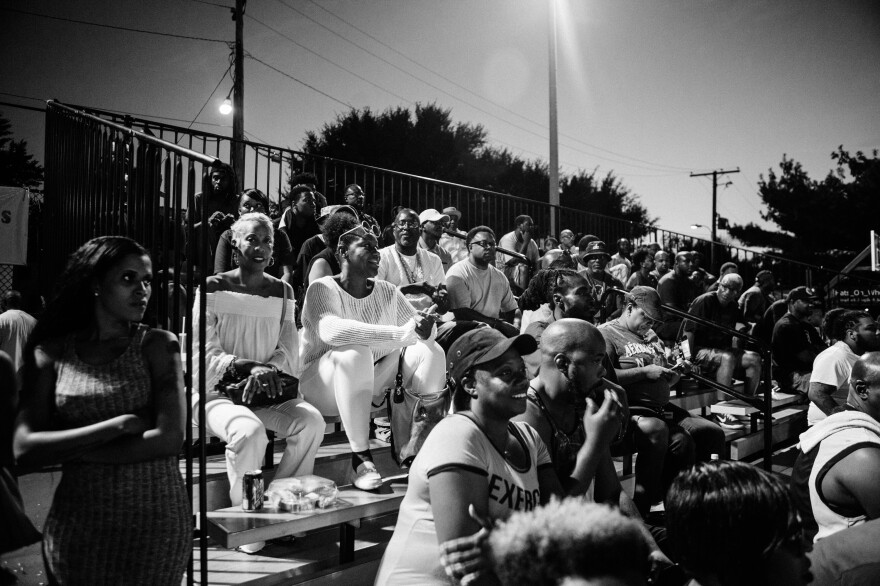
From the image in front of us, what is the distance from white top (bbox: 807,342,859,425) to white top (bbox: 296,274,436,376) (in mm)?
4000

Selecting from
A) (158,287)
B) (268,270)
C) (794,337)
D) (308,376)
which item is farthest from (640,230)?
(158,287)

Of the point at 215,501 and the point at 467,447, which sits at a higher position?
the point at 467,447

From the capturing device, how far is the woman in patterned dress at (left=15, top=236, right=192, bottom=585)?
2076 millimetres

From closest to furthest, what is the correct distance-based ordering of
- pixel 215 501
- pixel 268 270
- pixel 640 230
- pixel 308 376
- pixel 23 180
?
1. pixel 215 501
2. pixel 308 376
3. pixel 268 270
4. pixel 23 180
5. pixel 640 230

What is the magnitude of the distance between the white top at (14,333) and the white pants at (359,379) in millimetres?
2059

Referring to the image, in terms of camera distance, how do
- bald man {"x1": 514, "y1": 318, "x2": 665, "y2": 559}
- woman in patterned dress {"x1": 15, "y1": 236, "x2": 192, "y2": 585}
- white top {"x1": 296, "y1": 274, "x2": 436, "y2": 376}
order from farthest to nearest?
white top {"x1": 296, "y1": 274, "x2": 436, "y2": 376} < bald man {"x1": 514, "y1": 318, "x2": 665, "y2": 559} < woman in patterned dress {"x1": 15, "y1": 236, "x2": 192, "y2": 585}

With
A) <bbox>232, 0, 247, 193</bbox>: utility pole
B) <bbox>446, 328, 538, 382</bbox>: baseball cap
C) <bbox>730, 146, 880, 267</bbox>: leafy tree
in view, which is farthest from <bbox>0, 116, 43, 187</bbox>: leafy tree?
<bbox>730, 146, 880, 267</bbox>: leafy tree

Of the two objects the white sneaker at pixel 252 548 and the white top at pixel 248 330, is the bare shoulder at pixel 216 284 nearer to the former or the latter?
the white top at pixel 248 330

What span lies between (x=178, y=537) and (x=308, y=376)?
185 cm

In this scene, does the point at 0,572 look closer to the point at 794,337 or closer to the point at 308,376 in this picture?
the point at 308,376

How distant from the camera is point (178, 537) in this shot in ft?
7.30

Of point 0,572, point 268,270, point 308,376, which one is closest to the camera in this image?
point 0,572

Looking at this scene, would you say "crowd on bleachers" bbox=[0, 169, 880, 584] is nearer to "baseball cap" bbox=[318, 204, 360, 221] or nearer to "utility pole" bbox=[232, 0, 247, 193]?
"baseball cap" bbox=[318, 204, 360, 221]

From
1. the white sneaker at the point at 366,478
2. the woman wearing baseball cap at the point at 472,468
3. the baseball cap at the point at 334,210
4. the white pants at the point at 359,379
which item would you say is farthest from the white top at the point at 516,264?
the woman wearing baseball cap at the point at 472,468
